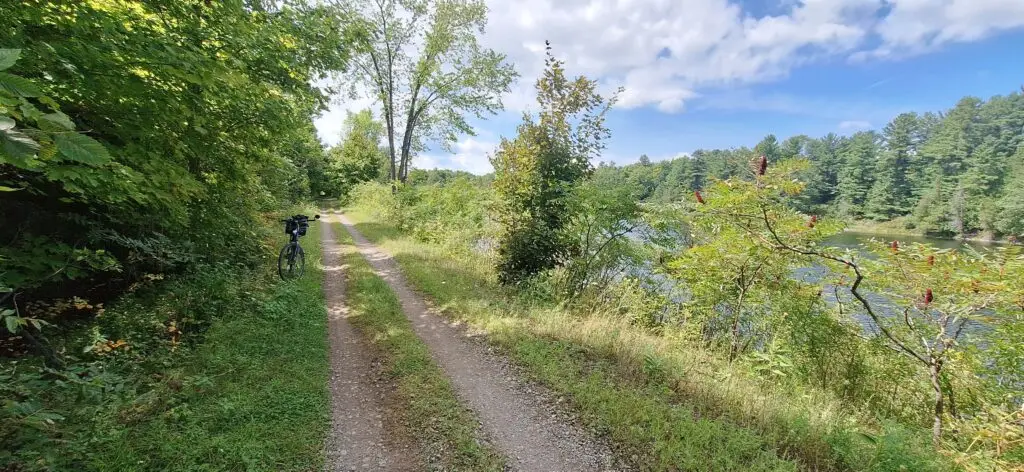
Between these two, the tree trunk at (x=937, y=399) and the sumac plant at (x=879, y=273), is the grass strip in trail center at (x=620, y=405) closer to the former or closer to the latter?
the sumac plant at (x=879, y=273)

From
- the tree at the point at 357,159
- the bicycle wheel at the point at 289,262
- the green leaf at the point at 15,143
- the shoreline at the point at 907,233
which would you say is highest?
the tree at the point at 357,159

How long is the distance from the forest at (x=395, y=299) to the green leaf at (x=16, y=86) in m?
0.01

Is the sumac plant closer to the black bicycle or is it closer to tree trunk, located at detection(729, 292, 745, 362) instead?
tree trunk, located at detection(729, 292, 745, 362)

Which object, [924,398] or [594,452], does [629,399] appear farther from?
[924,398]

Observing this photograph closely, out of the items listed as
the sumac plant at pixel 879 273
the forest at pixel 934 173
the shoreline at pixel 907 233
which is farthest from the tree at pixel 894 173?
the sumac plant at pixel 879 273

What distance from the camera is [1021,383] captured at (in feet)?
18.7

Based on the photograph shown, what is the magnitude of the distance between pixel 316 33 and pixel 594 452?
7044 millimetres

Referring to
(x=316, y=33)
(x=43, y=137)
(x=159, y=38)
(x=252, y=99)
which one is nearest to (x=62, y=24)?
(x=159, y=38)

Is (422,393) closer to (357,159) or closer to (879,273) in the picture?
(879,273)

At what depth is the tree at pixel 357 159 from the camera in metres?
39.5

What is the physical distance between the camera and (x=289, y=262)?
949cm

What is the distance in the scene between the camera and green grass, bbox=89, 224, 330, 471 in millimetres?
3455

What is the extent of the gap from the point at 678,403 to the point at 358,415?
3860 millimetres

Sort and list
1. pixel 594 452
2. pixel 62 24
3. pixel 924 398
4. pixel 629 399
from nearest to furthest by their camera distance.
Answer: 1. pixel 62 24
2. pixel 594 452
3. pixel 629 399
4. pixel 924 398
